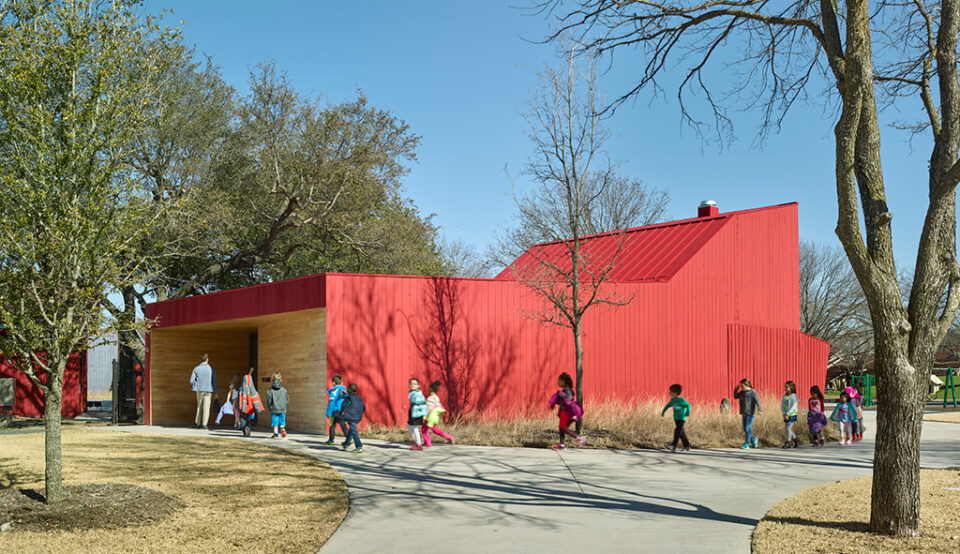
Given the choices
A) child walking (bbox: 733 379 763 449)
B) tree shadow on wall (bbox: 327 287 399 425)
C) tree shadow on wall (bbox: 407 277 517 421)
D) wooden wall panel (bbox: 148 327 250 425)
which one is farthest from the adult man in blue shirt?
child walking (bbox: 733 379 763 449)

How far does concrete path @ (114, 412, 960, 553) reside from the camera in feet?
25.0

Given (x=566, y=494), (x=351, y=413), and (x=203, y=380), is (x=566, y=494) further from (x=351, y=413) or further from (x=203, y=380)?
(x=203, y=380)

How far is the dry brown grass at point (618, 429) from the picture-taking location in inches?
595

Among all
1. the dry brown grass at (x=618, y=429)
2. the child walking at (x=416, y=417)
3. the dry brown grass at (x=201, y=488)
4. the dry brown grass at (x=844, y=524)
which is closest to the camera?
the dry brown grass at (x=844, y=524)

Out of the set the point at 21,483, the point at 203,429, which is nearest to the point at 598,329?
the point at 203,429

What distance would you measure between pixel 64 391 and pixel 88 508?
75.4 ft

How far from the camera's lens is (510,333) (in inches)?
738

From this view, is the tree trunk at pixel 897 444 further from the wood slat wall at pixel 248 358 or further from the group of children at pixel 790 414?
the wood slat wall at pixel 248 358

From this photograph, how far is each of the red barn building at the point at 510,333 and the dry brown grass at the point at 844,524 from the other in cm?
936

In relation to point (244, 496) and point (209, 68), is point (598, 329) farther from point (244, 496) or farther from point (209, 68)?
point (209, 68)

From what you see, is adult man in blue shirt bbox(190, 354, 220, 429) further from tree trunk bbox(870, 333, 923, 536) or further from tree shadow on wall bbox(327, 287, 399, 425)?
tree trunk bbox(870, 333, 923, 536)

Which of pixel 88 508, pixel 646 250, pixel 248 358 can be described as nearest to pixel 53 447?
pixel 88 508

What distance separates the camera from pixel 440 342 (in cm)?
1794

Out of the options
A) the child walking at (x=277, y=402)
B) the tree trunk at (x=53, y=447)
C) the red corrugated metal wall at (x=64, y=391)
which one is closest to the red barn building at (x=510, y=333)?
the child walking at (x=277, y=402)
